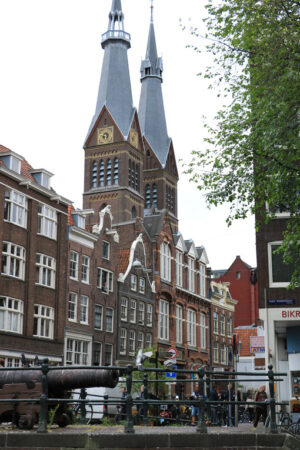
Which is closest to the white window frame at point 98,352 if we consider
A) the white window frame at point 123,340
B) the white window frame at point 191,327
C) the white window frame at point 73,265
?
the white window frame at point 123,340

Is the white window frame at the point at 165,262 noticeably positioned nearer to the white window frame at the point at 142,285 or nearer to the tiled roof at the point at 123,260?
the white window frame at the point at 142,285

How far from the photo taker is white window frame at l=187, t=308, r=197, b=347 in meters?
66.4

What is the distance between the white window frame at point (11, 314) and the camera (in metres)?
36.8

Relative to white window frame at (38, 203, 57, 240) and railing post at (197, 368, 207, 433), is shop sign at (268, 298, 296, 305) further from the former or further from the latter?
railing post at (197, 368, 207, 433)

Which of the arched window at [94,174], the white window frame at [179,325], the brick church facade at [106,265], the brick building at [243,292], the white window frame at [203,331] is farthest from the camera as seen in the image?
the arched window at [94,174]

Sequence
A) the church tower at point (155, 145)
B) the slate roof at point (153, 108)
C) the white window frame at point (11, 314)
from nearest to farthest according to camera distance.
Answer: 1. the white window frame at point (11, 314)
2. the church tower at point (155, 145)
3. the slate roof at point (153, 108)

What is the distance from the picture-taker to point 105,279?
163 feet

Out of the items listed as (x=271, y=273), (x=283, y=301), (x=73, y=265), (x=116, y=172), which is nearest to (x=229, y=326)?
(x=116, y=172)

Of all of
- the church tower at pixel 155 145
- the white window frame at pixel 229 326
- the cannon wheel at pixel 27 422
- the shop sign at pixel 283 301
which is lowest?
the cannon wheel at pixel 27 422

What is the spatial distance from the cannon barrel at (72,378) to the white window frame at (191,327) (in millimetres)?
55123

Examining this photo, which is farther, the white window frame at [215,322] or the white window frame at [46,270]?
the white window frame at [215,322]

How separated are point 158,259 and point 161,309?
470 centimetres

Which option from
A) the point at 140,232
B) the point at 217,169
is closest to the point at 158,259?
the point at 140,232

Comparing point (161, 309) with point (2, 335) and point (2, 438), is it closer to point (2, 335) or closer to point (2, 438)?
point (2, 335)
